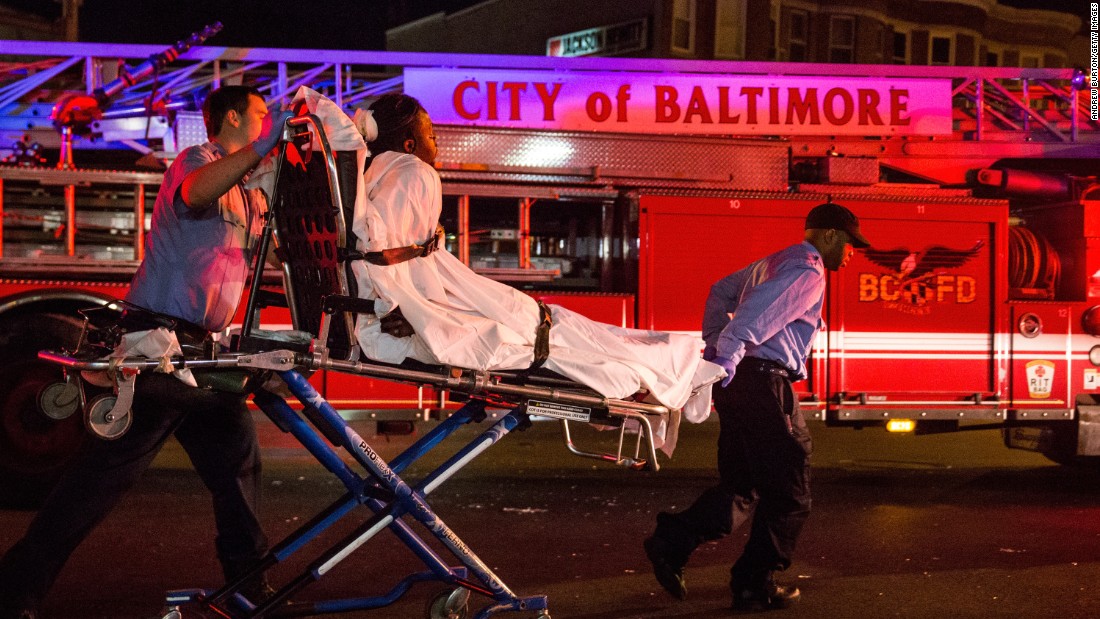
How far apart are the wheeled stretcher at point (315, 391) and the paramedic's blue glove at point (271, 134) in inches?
1.1

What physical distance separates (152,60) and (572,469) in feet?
15.7

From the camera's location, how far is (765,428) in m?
4.55

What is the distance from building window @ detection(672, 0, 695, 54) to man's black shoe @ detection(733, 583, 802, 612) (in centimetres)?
1862

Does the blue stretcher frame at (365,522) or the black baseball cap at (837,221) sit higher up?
the black baseball cap at (837,221)

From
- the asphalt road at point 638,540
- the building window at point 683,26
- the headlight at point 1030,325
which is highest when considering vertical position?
the building window at point 683,26

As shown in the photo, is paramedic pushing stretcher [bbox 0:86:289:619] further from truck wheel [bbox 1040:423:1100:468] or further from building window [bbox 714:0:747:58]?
building window [bbox 714:0:747:58]

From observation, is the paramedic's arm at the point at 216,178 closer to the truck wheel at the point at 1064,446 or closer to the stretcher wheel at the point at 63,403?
the stretcher wheel at the point at 63,403

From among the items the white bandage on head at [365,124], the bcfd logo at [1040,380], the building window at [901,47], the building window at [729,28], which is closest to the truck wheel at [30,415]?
the white bandage on head at [365,124]

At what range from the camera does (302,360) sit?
3.22 meters

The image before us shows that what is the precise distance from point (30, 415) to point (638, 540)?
12.4ft

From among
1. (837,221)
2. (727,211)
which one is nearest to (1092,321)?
(727,211)

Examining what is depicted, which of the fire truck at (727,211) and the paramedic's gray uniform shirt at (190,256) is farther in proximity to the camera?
the fire truck at (727,211)

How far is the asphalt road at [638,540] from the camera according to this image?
186 inches

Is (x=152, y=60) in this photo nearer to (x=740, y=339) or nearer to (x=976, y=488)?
(x=740, y=339)
